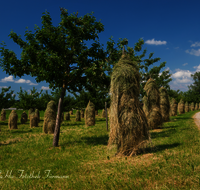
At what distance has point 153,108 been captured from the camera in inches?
599

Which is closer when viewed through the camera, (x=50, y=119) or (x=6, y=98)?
(x=50, y=119)

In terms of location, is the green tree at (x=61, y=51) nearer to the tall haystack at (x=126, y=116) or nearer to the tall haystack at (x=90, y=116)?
the tall haystack at (x=126, y=116)

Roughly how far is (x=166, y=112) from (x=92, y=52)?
1458cm

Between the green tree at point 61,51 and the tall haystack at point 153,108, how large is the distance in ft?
22.3

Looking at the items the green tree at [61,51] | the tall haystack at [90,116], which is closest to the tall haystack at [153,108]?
the green tree at [61,51]

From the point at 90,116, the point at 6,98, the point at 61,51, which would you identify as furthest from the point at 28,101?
the point at 61,51

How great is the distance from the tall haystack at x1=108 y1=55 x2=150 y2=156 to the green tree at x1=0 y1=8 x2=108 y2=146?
2.75m

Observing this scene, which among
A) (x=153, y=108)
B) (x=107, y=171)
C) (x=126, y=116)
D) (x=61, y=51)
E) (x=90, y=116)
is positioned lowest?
(x=107, y=171)

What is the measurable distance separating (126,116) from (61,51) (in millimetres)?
6480

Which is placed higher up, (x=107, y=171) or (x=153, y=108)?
(x=153, y=108)

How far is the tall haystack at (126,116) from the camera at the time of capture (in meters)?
7.06

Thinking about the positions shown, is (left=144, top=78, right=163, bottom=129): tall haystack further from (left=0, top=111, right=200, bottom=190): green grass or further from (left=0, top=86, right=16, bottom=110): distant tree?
(left=0, top=86, right=16, bottom=110): distant tree

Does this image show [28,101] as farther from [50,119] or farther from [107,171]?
[107,171]

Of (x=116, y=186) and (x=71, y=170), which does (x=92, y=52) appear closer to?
(x=71, y=170)
